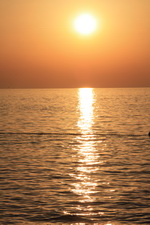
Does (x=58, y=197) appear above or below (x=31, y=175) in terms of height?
below

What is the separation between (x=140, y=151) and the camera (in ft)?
131

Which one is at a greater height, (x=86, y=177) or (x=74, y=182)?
(x=86, y=177)

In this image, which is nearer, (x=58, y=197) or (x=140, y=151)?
(x=58, y=197)

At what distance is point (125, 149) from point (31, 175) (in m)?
14.9

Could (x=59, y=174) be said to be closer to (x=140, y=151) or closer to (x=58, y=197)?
(x=58, y=197)

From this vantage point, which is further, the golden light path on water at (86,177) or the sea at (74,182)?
the golden light path on water at (86,177)

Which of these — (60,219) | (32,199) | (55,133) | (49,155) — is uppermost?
(55,133)

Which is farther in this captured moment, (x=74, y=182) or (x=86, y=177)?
(x=86, y=177)

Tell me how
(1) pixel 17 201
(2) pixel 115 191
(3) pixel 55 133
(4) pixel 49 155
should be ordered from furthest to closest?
(3) pixel 55 133
(4) pixel 49 155
(2) pixel 115 191
(1) pixel 17 201

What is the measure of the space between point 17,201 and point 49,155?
15.1 m

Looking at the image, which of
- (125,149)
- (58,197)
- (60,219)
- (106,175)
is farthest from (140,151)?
(60,219)

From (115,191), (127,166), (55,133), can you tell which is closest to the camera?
(115,191)

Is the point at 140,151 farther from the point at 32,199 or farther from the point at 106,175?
the point at 32,199

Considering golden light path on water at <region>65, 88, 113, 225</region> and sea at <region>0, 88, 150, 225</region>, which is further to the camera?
golden light path on water at <region>65, 88, 113, 225</region>
